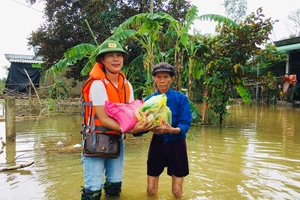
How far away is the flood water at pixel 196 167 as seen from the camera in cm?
376

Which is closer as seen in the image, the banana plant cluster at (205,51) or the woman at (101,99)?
the woman at (101,99)

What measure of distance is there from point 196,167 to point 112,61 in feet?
8.93

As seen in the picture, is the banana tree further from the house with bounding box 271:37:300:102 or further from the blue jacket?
the house with bounding box 271:37:300:102

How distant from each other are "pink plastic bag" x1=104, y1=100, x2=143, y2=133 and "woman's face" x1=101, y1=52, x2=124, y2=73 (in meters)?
0.38

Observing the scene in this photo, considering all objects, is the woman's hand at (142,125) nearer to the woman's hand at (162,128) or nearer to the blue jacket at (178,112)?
the woman's hand at (162,128)

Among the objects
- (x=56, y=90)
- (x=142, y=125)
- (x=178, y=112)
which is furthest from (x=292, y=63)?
(x=142, y=125)

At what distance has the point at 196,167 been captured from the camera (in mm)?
4949

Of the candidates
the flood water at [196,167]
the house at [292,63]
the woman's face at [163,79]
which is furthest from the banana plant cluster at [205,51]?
the house at [292,63]

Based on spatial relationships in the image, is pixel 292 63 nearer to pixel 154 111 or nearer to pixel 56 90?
pixel 56 90

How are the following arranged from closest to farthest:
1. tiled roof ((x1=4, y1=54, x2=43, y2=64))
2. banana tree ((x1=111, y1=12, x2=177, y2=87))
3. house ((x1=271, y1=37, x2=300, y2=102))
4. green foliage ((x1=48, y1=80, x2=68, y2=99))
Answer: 1. banana tree ((x1=111, y1=12, x2=177, y2=87))
2. green foliage ((x1=48, y1=80, x2=68, y2=99))
3. house ((x1=271, y1=37, x2=300, y2=102))
4. tiled roof ((x1=4, y1=54, x2=43, y2=64))

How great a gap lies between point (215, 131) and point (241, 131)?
29.0 inches

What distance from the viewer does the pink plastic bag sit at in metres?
2.72

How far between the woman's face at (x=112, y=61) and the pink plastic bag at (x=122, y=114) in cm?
38

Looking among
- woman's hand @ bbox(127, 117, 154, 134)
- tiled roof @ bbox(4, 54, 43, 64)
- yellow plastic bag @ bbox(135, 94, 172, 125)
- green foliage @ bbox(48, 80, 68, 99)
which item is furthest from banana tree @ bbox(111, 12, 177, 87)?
tiled roof @ bbox(4, 54, 43, 64)
